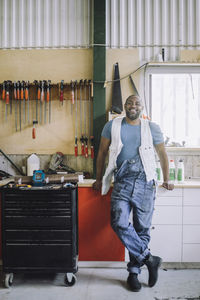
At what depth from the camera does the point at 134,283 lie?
2533 mm

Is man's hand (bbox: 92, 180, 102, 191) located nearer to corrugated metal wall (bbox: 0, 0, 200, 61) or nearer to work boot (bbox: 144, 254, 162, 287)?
work boot (bbox: 144, 254, 162, 287)

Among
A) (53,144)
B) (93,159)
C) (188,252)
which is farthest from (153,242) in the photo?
(53,144)

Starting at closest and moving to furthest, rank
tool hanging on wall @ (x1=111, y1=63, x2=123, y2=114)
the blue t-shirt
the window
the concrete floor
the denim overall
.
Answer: the concrete floor, the denim overall, the blue t-shirt, tool hanging on wall @ (x1=111, y1=63, x2=123, y2=114), the window

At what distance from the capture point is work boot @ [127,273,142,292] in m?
2.52

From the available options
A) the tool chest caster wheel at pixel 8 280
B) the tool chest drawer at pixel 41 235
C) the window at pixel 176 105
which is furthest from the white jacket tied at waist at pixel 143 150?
the tool chest caster wheel at pixel 8 280

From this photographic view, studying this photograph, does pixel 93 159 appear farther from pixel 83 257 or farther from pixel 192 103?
pixel 192 103

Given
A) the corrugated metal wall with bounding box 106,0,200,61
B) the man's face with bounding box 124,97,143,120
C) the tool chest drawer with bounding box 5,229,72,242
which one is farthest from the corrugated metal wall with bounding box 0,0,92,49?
the tool chest drawer with bounding box 5,229,72,242

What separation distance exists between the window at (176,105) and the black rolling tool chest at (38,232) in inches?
66.1

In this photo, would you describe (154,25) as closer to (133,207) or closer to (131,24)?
(131,24)

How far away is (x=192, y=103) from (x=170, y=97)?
→ 0.30 m

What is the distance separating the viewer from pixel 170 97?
3.57 meters

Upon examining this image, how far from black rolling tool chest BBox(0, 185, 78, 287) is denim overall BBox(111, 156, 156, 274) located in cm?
45

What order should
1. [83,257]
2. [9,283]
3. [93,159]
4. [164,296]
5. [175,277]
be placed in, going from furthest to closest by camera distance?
1. [93,159]
2. [83,257]
3. [175,277]
4. [9,283]
5. [164,296]

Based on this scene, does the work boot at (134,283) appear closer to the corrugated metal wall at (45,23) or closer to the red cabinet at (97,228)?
the red cabinet at (97,228)
